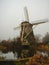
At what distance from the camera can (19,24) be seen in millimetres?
3439

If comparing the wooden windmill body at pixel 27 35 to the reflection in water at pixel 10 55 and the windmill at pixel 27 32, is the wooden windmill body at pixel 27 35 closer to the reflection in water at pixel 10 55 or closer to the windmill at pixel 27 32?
the windmill at pixel 27 32

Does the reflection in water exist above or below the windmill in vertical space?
below

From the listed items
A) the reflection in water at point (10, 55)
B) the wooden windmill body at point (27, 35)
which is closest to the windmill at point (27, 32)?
the wooden windmill body at point (27, 35)

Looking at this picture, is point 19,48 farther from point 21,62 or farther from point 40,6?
point 40,6

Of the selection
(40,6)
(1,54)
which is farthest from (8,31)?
(40,6)

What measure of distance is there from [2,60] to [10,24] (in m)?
0.55

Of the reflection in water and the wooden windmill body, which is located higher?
the wooden windmill body

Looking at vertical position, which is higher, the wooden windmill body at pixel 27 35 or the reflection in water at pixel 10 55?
the wooden windmill body at pixel 27 35

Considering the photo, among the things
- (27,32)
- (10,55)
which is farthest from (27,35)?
(10,55)

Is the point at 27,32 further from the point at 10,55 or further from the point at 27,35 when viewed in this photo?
the point at 10,55

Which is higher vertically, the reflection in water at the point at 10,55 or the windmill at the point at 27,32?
the windmill at the point at 27,32

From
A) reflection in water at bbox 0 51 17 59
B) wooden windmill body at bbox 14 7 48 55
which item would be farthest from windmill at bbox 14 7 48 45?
reflection in water at bbox 0 51 17 59

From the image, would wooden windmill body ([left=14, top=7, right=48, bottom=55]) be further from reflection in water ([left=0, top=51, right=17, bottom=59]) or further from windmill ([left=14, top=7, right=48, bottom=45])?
reflection in water ([left=0, top=51, right=17, bottom=59])

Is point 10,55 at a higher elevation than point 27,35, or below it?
below
